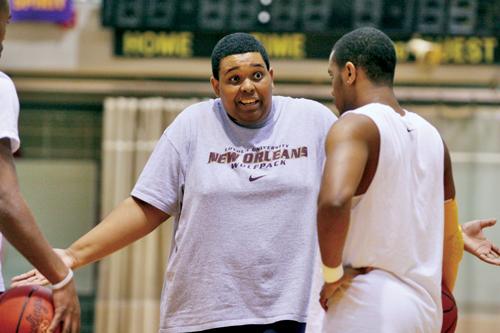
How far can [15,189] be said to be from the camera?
3295 millimetres

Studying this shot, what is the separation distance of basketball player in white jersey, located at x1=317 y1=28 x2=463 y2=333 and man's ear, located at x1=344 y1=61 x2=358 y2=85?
0.16 ft

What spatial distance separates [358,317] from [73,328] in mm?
960

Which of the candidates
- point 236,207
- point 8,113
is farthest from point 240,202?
point 8,113

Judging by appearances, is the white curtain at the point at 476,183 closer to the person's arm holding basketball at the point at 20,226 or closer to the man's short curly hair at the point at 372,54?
the man's short curly hair at the point at 372,54

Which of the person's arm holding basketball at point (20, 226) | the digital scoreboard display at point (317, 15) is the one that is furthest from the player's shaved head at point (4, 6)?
the digital scoreboard display at point (317, 15)

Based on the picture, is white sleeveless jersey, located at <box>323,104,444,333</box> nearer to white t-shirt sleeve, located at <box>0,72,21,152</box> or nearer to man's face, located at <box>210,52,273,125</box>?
man's face, located at <box>210,52,273,125</box>

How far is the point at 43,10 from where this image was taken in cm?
936

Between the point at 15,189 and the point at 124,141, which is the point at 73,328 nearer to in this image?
the point at 15,189

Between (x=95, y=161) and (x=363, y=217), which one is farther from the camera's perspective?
(x=95, y=161)

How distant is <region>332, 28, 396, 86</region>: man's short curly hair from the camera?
3.52m

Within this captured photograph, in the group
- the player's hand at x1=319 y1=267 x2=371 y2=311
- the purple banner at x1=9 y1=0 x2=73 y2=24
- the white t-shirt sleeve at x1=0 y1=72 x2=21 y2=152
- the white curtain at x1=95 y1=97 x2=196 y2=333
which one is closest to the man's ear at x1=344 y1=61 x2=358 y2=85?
the player's hand at x1=319 y1=267 x2=371 y2=311

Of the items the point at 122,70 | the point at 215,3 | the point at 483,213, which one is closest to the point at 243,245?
the point at 215,3

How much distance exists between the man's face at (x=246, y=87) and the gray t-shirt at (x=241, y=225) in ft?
0.25

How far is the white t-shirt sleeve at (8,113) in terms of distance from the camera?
3.27m
